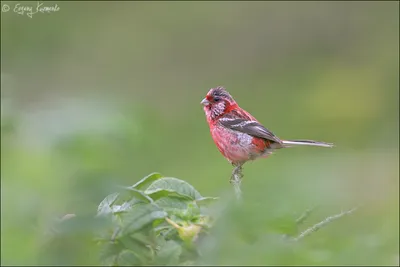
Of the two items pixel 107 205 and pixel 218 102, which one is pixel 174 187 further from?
pixel 218 102

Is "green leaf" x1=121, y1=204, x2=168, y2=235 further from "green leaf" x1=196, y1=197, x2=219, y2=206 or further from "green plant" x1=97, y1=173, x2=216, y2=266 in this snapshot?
"green leaf" x1=196, y1=197, x2=219, y2=206

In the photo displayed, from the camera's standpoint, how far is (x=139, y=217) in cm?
197

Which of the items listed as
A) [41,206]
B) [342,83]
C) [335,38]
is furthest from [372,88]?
[41,206]

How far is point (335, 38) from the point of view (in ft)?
56.3

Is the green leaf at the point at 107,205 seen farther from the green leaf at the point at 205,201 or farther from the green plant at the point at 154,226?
the green leaf at the point at 205,201

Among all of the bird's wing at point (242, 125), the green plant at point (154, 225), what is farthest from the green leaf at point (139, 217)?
the bird's wing at point (242, 125)

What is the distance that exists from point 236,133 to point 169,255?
3.88m

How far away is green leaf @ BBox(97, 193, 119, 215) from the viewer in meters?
2.03

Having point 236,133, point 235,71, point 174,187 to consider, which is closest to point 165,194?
point 174,187

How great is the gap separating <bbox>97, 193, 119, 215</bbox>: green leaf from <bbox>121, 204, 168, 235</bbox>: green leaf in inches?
1.5

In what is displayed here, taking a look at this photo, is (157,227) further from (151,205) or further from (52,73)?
(52,73)
